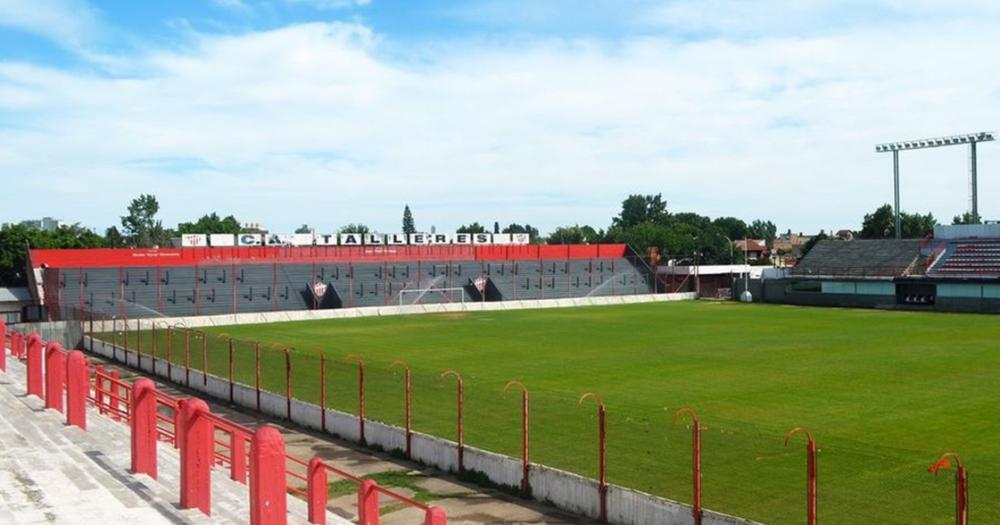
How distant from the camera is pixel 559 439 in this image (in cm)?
2167

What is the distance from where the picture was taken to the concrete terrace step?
1322cm

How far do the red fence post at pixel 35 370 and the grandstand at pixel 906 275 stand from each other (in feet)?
211

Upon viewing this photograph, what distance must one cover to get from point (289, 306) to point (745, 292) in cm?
3923

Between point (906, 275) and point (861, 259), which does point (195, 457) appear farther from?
point (861, 259)

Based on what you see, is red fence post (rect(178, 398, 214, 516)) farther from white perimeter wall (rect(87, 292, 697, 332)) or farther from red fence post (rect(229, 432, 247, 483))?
white perimeter wall (rect(87, 292, 697, 332))

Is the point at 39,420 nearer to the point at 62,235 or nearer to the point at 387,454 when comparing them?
the point at 387,454

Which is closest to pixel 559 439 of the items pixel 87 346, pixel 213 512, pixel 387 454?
pixel 387 454

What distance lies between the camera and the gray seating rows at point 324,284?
2810 inches

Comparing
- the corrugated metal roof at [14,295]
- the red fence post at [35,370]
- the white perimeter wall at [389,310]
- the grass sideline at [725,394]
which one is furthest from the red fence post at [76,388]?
the corrugated metal roof at [14,295]

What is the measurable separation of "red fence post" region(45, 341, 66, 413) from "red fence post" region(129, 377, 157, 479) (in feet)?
22.8

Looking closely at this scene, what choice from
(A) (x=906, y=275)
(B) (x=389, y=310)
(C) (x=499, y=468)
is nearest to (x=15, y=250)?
(B) (x=389, y=310)

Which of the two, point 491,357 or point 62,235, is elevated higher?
point 62,235

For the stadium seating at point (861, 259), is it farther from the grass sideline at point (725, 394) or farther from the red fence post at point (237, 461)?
the red fence post at point (237, 461)

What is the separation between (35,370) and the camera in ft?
80.5
